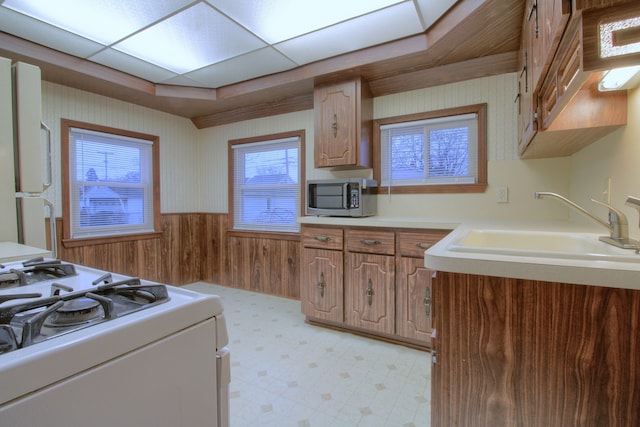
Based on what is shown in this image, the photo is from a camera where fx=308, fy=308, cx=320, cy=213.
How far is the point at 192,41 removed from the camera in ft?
7.74

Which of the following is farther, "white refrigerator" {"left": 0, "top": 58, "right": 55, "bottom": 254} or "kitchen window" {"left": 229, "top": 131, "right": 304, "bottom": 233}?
"kitchen window" {"left": 229, "top": 131, "right": 304, "bottom": 233}

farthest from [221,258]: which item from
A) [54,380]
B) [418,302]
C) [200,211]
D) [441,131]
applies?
[54,380]

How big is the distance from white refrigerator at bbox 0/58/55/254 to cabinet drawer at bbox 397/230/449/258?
2.08 metres

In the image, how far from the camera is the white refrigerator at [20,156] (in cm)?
151

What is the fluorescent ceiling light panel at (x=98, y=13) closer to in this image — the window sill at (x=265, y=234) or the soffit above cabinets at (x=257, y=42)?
the soffit above cabinets at (x=257, y=42)

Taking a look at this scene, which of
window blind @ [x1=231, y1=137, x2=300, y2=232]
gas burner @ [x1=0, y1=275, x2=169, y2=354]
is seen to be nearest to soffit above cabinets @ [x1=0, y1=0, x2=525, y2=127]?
window blind @ [x1=231, y1=137, x2=300, y2=232]

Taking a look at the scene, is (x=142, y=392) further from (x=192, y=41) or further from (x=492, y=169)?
(x=492, y=169)

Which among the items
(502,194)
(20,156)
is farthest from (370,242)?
(20,156)

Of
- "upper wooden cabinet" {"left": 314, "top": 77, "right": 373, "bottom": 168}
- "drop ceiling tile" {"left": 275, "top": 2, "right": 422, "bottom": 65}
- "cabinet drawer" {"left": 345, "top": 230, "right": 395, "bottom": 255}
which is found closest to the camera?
"drop ceiling tile" {"left": 275, "top": 2, "right": 422, "bottom": 65}

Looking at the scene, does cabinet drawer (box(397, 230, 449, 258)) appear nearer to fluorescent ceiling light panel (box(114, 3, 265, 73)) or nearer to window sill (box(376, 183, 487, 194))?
window sill (box(376, 183, 487, 194))

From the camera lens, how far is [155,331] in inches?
21.7

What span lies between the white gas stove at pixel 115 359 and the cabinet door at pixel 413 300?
177 centimetres

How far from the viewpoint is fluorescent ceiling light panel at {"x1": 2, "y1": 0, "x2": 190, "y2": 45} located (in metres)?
1.91

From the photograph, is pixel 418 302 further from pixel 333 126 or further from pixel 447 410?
pixel 333 126
